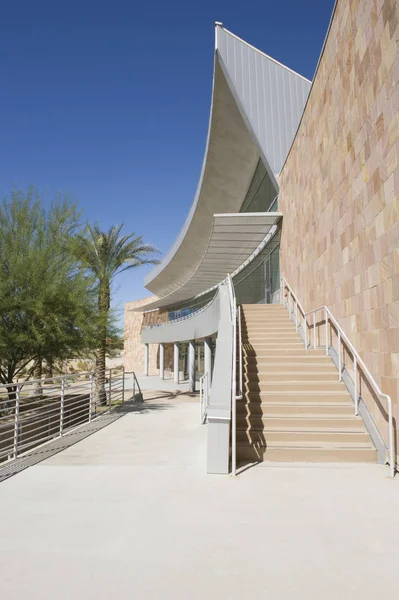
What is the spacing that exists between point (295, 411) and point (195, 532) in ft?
14.4

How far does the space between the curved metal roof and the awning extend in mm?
945

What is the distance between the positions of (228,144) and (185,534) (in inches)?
877

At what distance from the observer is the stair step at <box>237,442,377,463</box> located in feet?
22.9

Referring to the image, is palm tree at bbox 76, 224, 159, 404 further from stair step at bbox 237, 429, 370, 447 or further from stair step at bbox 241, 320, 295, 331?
stair step at bbox 237, 429, 370, 447

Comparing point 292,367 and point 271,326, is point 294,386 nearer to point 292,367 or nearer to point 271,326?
point 292,367

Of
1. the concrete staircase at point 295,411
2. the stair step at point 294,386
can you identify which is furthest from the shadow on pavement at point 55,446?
the stair step at point 294,386

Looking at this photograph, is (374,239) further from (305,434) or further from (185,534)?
(185,534)

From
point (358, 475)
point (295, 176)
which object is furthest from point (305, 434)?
point (295, 176)

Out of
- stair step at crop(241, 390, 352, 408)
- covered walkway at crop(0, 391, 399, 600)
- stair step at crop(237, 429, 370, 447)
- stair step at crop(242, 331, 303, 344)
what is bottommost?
covered walkway at crop(0, 391, 399, 600)

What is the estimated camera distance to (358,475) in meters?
6.24

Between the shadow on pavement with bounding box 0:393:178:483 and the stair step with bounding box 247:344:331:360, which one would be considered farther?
the stair step with bounding box 247:344:331:360

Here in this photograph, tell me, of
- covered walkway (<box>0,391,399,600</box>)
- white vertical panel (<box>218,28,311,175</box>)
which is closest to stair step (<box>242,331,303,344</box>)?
covered walkway (<box>0,391,399,600</box>)

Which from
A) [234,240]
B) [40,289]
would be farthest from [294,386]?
[234,240]

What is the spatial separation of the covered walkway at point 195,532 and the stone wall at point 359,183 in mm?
2217
